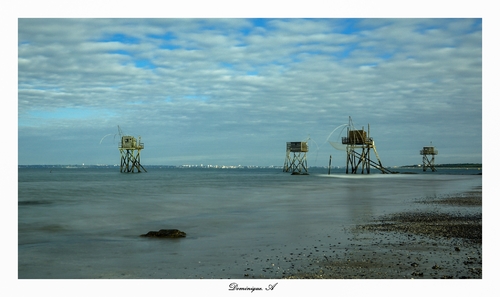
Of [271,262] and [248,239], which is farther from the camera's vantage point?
[248,239]

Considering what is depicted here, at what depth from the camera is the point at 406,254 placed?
9.94m

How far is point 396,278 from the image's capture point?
27.1 ft

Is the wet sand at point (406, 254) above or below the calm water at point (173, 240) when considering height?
above

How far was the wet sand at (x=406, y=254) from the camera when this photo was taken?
335 inches

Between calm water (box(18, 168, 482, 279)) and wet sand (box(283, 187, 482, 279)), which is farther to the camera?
calm water (box(18, 168, 482, 279))

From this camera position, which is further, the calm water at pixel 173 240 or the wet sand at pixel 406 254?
the calm water at pixel 173 240

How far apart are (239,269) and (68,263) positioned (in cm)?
403

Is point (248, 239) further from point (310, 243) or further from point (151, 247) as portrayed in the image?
point (151, 247)

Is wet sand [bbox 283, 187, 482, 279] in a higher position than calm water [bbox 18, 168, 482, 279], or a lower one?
higher

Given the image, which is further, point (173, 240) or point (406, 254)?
point (173, 240)

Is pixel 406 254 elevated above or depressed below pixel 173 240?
above

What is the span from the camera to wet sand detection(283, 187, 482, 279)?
8508mm

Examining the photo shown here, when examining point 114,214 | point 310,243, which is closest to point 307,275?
point 310,243

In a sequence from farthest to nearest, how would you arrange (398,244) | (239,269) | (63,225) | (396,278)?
(63,225) → (398,244) → (239,269) → (396,278)
